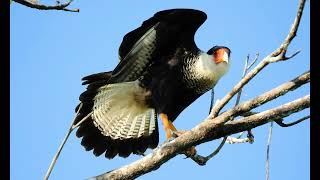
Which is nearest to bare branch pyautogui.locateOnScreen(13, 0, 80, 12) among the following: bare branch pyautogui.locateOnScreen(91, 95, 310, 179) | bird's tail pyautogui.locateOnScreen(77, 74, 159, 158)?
bare branch pyautogui.locateOnScreen(91, 95, 310, 179)

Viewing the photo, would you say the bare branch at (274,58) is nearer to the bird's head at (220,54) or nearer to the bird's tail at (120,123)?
the bird's head at (220,54)

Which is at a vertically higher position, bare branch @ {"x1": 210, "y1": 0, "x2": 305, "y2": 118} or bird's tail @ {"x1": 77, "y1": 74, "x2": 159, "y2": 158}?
bare branch @ {"x1": 210, "y1": 0, "x2": 305, "y2": 118}

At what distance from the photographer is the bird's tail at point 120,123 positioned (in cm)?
606

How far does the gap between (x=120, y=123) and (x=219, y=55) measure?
1650 millimetres

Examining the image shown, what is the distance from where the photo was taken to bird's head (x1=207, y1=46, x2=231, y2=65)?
18.5ft

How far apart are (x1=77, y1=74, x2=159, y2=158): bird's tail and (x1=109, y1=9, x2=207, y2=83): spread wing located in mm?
326

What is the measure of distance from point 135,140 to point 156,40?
1.47 meters

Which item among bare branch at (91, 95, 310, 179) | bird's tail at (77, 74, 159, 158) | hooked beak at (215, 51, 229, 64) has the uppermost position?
hooked beak at (215, 51, 229, 64)

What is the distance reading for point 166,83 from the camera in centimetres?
567

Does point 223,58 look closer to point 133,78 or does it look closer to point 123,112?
point 133,78

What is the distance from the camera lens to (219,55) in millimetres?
5711

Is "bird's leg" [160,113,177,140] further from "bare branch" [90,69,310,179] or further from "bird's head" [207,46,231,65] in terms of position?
"bare branch" [90,69,310,179]
